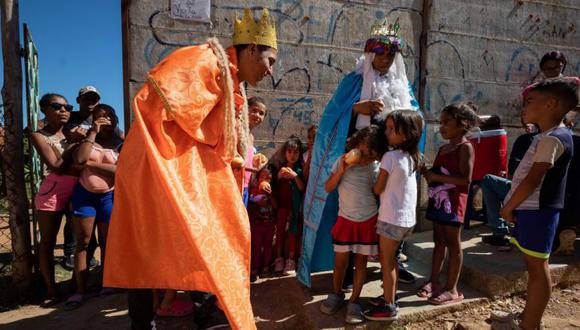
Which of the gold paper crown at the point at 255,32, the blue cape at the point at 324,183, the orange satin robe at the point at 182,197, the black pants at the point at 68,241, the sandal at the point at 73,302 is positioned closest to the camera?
the orange satin robe at the point at 182,197

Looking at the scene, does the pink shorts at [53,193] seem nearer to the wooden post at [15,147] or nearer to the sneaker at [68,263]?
the wooden post at [15,147]

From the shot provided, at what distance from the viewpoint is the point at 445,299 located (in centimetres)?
273

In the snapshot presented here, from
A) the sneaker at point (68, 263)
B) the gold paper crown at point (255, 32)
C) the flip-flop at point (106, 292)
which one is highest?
the gold paper crown at point (255, 32)

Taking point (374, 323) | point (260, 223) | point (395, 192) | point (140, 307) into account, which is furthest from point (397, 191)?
point (140, 307)

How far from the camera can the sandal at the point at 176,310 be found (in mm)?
2807

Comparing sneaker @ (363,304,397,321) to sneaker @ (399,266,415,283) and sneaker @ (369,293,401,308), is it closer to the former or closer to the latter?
sneaker @ (369,293,401,308)

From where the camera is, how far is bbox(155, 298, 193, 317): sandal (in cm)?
281

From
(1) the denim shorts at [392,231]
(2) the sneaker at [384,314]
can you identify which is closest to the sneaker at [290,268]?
(2) the sneaker at [384,314]

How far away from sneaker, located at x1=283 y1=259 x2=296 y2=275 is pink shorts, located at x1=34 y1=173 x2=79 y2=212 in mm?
2059

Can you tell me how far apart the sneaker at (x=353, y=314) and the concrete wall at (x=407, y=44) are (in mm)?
2174

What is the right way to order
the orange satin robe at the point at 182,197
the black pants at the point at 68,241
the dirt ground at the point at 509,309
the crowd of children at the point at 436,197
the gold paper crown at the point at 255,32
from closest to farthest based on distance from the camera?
1. the orange satin robe at the point at 182,197
2. the gold paper crown at the point at 255,32
3. the crowd of children at the point at 436,197
4. the dirt ground at the point at 509,309
5. the black pants at the point at 68,241

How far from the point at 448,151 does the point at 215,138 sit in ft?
5.88

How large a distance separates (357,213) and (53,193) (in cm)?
257

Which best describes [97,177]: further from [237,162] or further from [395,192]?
[395,192]
